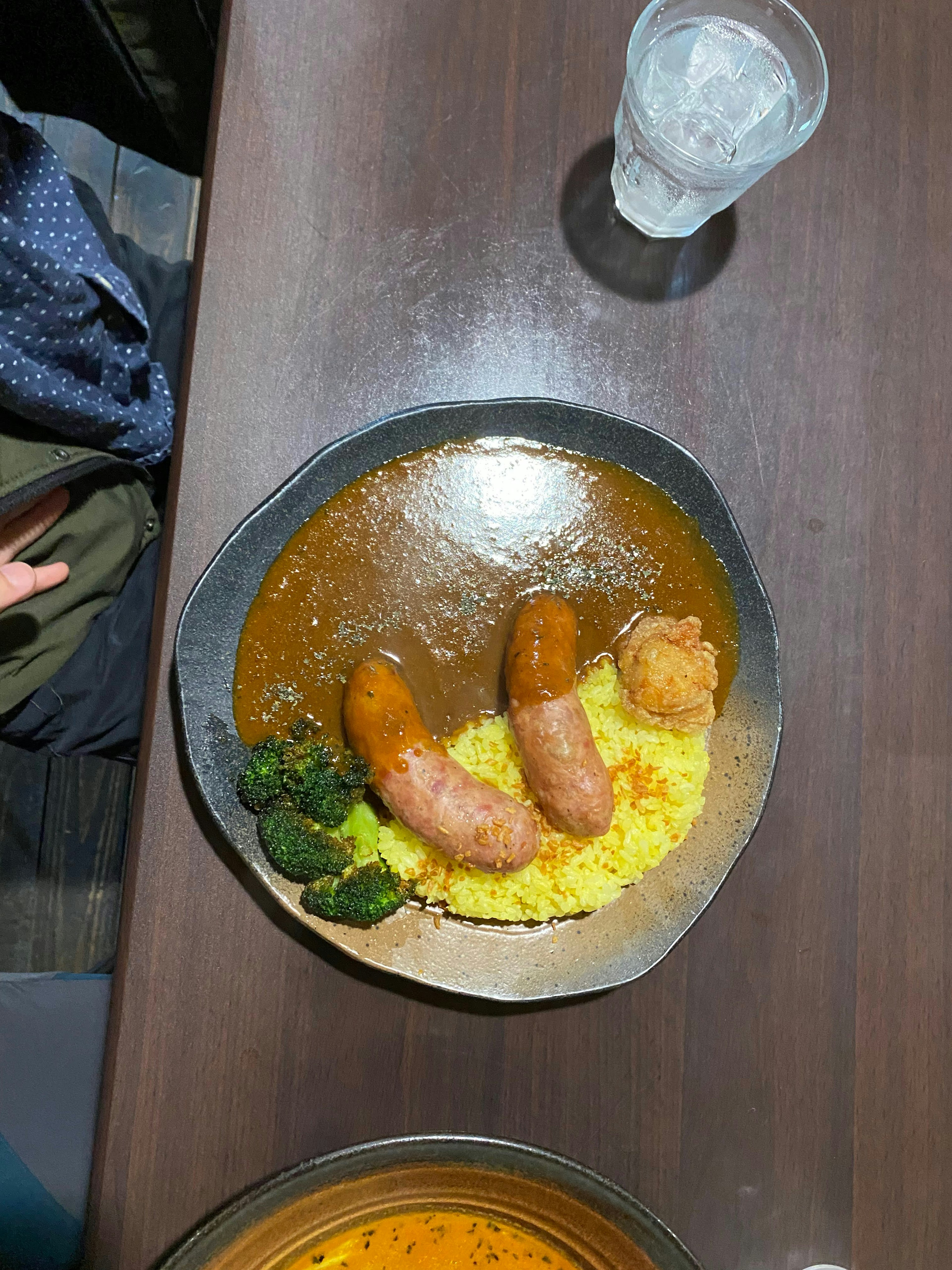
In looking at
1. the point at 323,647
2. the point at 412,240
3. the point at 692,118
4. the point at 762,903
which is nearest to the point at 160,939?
the point at 323,647

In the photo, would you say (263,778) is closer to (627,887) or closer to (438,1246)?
(627,887)

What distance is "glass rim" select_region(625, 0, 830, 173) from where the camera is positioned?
1.60 meters

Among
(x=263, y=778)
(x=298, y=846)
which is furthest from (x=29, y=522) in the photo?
(x=298, y=846)

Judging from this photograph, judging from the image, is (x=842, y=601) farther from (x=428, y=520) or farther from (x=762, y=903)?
(x=428, y=520)

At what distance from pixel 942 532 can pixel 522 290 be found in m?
1.08

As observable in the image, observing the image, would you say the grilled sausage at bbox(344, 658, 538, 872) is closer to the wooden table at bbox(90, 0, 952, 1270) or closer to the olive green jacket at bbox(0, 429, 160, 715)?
the wooden table at bbox(90, 0, 952, 1270)

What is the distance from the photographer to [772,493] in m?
1.85

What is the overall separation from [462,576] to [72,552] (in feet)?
2.78

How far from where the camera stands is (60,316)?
1.60 metres

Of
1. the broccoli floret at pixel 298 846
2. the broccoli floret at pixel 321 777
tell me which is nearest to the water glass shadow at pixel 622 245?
the broccoli floret at pixel 321 777

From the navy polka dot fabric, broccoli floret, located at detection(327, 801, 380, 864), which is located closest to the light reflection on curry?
broccoli floret, located at detection(327, 801, 380, 864)

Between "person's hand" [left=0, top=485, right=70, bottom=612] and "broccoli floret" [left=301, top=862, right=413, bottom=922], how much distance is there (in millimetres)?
834

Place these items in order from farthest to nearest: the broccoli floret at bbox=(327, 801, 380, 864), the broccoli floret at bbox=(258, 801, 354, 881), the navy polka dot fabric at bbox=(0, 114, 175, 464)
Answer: the broccoli floret at bbox=(327, 801, 380, 864)
the broccoli floret at bbox=(258, 801, 354, 881)
the navy polka dot fabric at bbox=(0, 114, 175, 464)

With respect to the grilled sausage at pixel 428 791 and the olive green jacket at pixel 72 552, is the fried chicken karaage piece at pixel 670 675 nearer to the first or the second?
the grilled sausage at pixel 428 791
